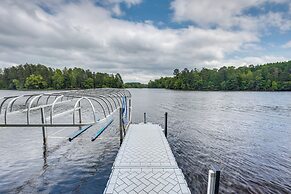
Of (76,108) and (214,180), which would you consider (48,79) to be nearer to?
(76,108)

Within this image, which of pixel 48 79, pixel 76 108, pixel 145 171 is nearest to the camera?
pixel 145 171

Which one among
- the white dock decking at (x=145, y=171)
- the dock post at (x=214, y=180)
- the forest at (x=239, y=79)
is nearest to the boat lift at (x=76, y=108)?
the white dock decking at (x=145, y=171)

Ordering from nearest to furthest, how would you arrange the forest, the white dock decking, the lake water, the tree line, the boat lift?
the white dock decking < the boat lift < the lake water < the tree line < the forest

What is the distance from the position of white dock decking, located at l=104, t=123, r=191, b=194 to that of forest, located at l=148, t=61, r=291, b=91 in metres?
100

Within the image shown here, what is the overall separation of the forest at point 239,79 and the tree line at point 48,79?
149 ft

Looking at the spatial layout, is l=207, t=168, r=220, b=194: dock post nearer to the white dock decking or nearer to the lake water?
the white dock decking

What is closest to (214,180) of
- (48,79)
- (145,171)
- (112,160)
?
(145,171)

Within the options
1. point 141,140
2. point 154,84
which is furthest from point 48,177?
point 154,84

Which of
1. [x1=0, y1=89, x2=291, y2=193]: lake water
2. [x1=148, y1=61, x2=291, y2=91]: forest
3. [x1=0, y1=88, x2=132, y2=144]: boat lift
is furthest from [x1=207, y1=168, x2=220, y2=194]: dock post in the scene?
[x1=148, y1=61, x2=291, y2=91]: forest

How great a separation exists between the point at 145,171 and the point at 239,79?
4066 inches

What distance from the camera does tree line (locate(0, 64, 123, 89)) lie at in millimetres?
81544

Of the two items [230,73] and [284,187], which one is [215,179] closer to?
[284,187]

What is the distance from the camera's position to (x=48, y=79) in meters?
86.4

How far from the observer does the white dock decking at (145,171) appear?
489 cm
